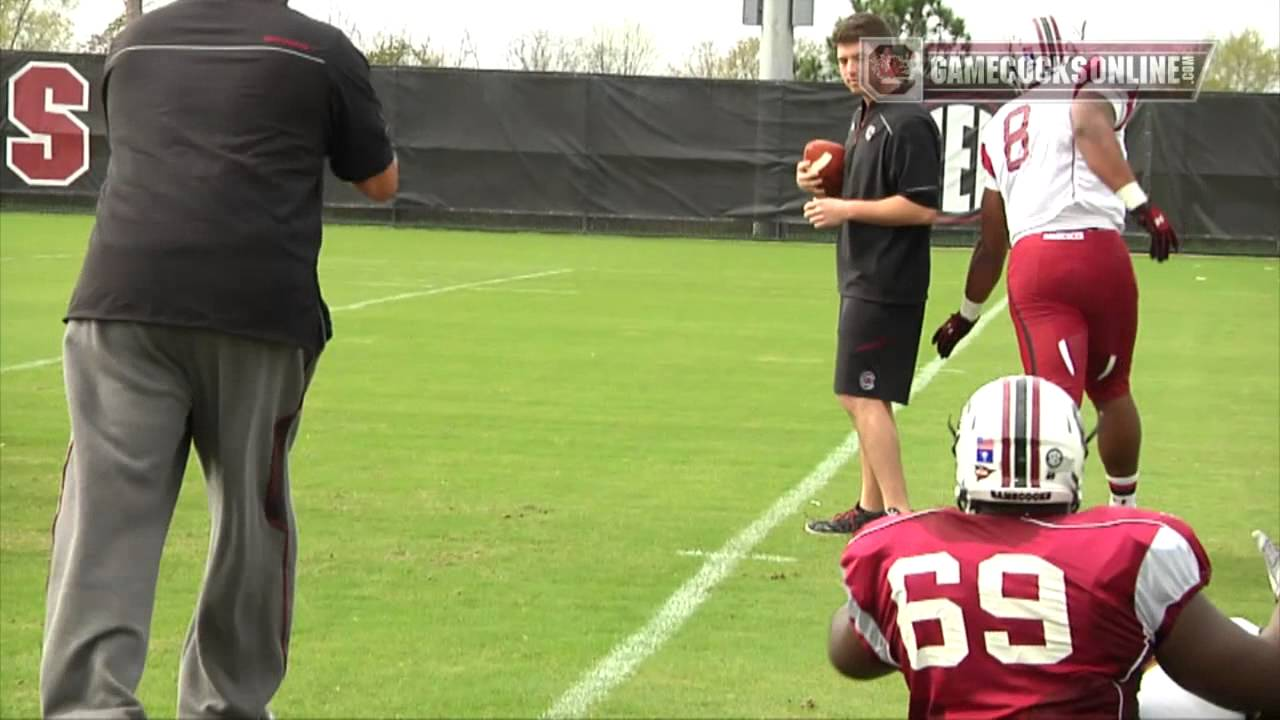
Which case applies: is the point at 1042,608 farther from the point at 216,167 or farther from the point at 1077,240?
the point at 1077,240

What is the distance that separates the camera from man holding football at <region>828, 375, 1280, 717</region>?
11.2 ft

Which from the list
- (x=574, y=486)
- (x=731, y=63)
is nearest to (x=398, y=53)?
(x=731, y=63)

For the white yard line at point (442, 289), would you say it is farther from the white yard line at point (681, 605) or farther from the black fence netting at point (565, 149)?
the white yard line at point (681, 605)

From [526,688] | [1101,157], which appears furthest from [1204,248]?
[526,688]

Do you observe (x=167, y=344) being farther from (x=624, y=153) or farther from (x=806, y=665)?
(x=624, y=153)

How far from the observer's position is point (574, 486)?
30.7 ft

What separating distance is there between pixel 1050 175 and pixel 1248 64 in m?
46.2

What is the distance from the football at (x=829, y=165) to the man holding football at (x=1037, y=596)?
5067mm

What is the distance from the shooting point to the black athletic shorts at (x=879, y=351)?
8.24 metres

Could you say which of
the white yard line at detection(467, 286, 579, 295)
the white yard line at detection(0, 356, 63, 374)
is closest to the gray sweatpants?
the white yard line at detection(0, 356, 63, 374)

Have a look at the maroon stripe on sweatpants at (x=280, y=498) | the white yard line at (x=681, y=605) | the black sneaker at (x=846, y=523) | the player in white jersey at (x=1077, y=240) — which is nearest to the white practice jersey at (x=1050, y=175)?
the player in white jersey at (x=1077, y=240)

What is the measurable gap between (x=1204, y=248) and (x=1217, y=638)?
27961 mm

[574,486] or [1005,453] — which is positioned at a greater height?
[1005,453]

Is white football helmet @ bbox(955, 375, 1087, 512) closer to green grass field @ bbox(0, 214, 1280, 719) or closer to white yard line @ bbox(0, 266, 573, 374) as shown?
green grass field @ bbox(0, 214, 1280, 719)
